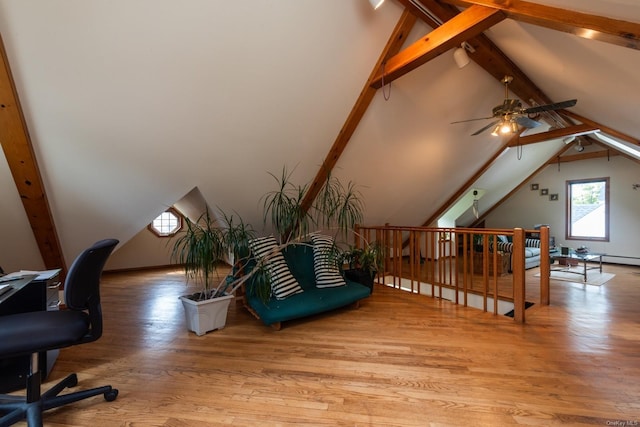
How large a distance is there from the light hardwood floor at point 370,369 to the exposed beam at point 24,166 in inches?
41.2

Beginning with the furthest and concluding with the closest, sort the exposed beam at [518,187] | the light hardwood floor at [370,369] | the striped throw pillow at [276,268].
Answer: the exposed beam at [518,187], the striped throw pillow at [276,268], the light hardwood floor at [370,369]

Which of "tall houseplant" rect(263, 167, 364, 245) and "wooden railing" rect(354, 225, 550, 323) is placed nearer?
"wooden railing" rect(354, 225, 550, 323)

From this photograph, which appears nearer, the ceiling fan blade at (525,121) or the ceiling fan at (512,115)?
the ceiling fan at (512,115)

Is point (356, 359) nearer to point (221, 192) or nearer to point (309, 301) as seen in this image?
point (309, 301)

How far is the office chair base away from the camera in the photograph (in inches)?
54.3

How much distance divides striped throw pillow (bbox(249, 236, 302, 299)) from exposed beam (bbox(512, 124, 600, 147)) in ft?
16.7


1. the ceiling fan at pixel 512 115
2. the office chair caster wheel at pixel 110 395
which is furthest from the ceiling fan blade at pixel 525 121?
the office chair caster wheel at pixel 110 395

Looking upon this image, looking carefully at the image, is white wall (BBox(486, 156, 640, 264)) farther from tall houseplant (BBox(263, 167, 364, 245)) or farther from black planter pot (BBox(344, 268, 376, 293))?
black planter pot (BBox(344, 268, 376, 293))

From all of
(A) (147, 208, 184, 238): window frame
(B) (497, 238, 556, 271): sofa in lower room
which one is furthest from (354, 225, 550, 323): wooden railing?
(A) (147, 208, 184, 238): window frame

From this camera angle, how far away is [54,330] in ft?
4.39

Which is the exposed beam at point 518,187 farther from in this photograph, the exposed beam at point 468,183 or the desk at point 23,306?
the desk at point 23,306

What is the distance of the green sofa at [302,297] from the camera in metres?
2.67

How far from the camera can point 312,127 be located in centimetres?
327

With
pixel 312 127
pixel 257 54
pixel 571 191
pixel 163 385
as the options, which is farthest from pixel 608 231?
pixel 163 385
